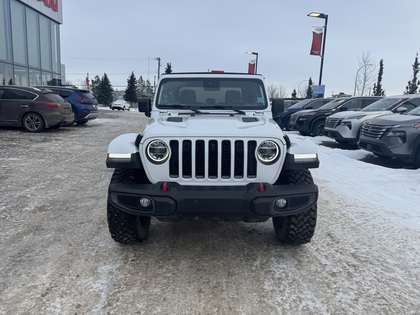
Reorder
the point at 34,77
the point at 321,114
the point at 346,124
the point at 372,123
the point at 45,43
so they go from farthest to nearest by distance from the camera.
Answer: the point at 45,43
the point at 34,77
the point at 321,114
the point at 346,124
the point at 372,123

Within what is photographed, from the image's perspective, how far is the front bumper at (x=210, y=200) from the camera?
2877 millimetres

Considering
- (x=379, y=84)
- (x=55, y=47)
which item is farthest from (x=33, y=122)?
(x=379, y=84)

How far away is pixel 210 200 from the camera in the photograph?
287cm

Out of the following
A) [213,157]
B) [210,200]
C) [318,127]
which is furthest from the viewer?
[318,127]

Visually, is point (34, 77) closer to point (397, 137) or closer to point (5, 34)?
point (5, 34)

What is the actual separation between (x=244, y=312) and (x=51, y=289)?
1.53 m

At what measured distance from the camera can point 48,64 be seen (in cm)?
2653

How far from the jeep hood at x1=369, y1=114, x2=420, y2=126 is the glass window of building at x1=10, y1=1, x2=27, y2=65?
21.6 meters

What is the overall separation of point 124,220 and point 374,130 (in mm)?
6958

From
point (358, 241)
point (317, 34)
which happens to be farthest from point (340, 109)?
point (358, 241)

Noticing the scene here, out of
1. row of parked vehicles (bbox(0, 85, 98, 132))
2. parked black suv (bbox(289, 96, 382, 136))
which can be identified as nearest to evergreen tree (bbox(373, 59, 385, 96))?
parked black suv (bbox(289, 96, 382, 136))

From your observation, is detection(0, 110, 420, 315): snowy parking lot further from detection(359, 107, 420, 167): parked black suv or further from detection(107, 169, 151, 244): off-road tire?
detection(359, 107, 420, 167): parked black suv

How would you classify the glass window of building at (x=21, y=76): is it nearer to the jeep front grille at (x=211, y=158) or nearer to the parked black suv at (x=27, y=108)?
the parked black suv at (x=27, y=108)

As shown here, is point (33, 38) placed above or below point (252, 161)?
above
